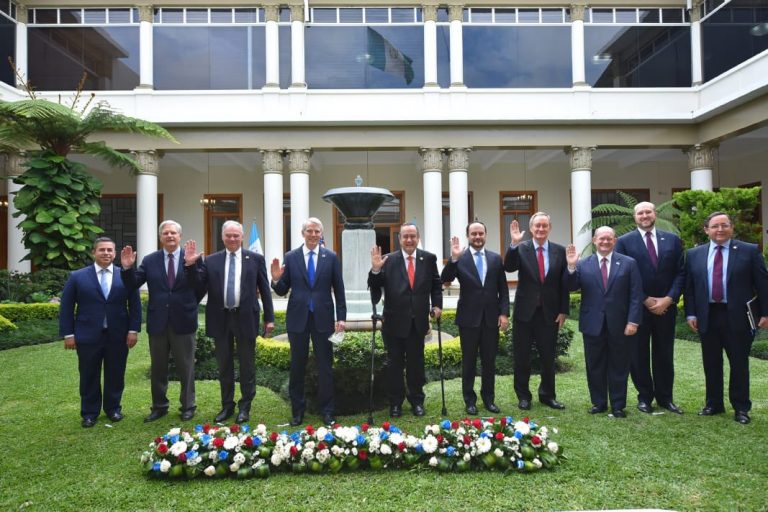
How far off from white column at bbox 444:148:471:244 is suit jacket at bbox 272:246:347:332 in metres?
11.5

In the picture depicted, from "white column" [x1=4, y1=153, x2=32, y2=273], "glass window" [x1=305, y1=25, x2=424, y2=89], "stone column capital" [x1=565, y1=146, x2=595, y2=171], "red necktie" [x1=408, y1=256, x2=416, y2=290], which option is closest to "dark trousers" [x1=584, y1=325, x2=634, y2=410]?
"red necktie" [x1=408, y1=256, x2=416, y2=290]

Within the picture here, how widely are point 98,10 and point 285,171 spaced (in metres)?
7.47

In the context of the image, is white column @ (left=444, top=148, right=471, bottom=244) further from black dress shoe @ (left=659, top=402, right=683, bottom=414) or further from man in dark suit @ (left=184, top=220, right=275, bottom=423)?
man in dark suit @ (left=184, top=220, right=275, bottom=423)

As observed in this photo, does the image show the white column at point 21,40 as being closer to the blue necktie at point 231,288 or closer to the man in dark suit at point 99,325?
the man in dark suit at point 99,325

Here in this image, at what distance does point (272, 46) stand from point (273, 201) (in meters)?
4.60

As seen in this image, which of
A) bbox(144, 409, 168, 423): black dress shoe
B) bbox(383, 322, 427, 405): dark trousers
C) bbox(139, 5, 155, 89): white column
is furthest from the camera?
bbox(139, 5, 155, 89): white column

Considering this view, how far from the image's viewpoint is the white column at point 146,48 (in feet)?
52.1

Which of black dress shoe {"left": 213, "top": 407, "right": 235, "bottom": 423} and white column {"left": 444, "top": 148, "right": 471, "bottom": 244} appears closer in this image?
black dress shoe {"left": 213, "top": 407, "right": 235, "bottom": 423}

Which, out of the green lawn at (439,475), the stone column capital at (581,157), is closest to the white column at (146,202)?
the green lawn at (439,475)

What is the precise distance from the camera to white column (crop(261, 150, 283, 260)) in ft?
53.0

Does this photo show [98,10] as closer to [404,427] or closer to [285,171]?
[285,171]

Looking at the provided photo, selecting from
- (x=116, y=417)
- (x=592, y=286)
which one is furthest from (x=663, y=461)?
(x=116, y=417)

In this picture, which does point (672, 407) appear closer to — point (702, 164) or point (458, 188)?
point (458, 188)

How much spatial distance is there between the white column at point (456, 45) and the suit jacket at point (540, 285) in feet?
39.2
